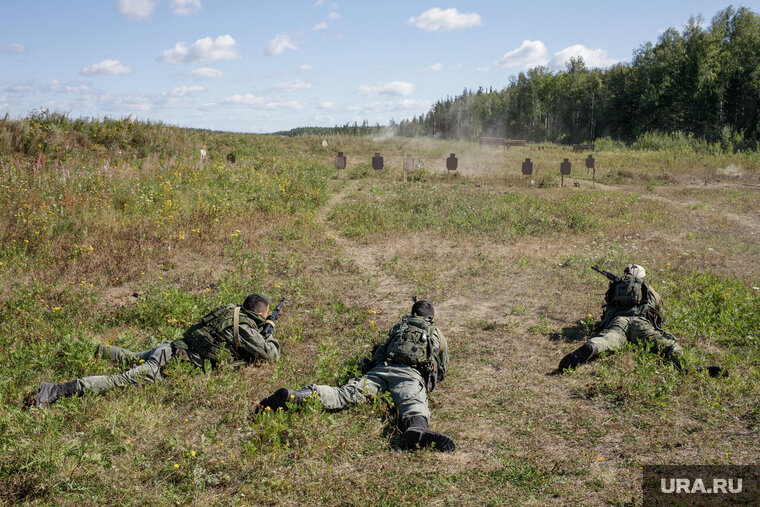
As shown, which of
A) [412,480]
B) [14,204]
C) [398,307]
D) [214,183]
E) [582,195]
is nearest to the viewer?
[412,480]

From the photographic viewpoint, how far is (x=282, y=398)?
4.79 metres

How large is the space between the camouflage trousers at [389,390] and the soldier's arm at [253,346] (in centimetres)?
119

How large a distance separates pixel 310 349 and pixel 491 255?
6.41m

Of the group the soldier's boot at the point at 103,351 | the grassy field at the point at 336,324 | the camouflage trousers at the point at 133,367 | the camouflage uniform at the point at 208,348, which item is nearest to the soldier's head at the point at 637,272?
the grassy field at the point at 336,324

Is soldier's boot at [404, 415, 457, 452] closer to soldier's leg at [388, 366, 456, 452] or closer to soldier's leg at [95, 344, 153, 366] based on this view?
soldier's leg at [388, 366, 456, 452]

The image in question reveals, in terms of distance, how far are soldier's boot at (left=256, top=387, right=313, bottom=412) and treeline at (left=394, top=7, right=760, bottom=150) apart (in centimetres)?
4115

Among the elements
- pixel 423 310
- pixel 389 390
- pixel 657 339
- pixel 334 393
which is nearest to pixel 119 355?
pixel 334 393

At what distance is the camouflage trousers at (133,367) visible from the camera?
200 inches

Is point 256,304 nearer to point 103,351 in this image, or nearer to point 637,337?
point 103,351

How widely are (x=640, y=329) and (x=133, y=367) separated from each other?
6706mm

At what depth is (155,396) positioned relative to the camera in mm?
5090

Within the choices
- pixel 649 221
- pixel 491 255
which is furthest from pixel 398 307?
pixel 649 221

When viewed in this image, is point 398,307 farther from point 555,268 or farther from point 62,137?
point 62,137

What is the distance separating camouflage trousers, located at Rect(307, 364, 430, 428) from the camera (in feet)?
16.3
